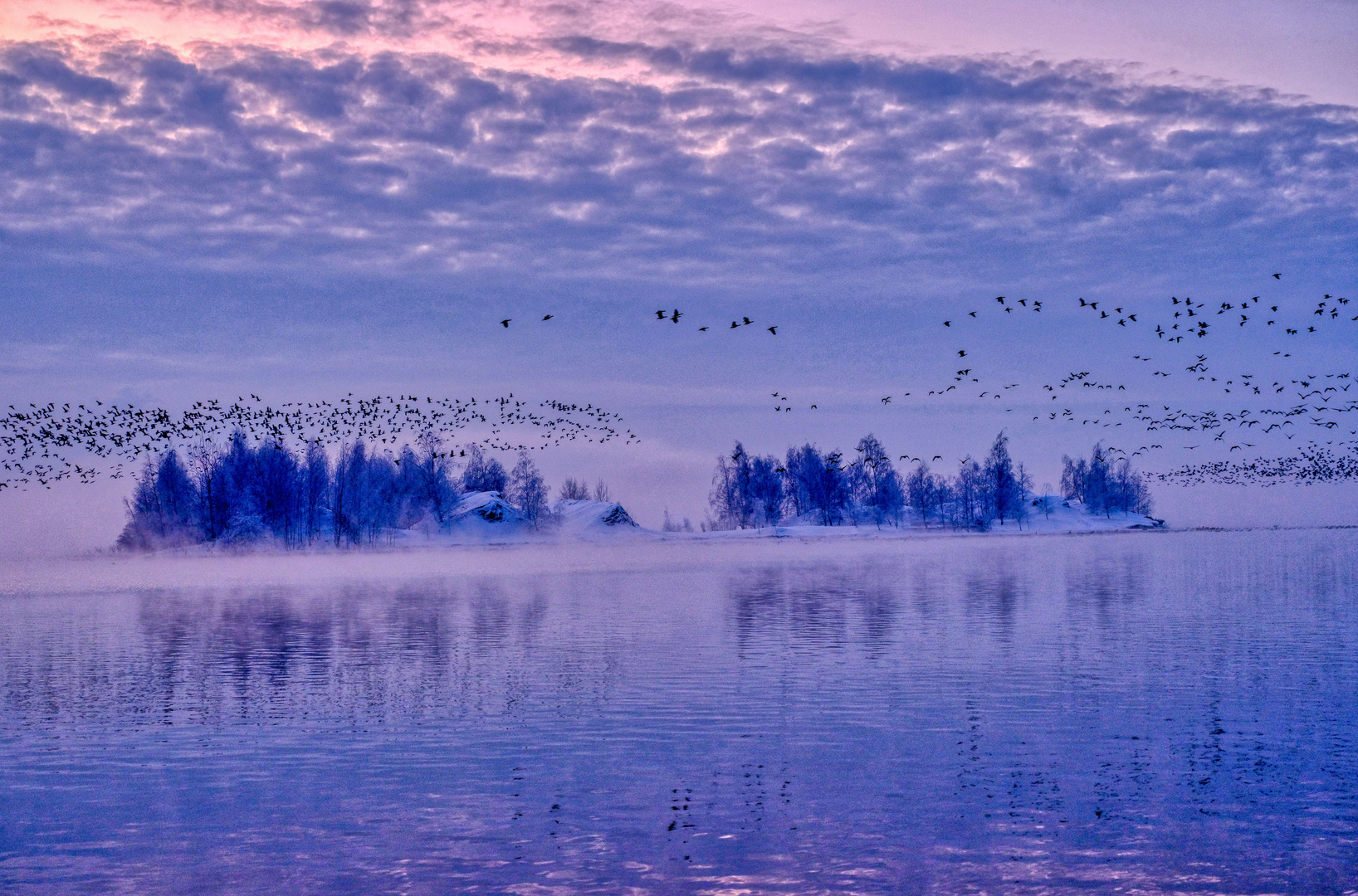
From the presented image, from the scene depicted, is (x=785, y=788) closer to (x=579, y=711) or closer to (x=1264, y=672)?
(x=579, y=711)

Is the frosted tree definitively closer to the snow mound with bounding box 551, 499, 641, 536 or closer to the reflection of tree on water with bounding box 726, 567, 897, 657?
the snow mound with bounding box 551, 499, 641, 536

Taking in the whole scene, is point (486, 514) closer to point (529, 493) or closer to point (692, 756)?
point (529, 493)

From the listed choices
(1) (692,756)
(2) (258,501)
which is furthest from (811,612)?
(2) (258,501)

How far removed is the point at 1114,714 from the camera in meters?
21.3

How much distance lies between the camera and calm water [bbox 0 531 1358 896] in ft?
43.0

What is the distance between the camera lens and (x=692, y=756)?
1838 centimetres

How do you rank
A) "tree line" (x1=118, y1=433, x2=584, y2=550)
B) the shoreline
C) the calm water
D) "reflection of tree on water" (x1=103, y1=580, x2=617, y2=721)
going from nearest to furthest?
1. the calm water
2. "reflection of tree on water" (x1=103, y1=580, x2=617, y2=721)
3. the shoreline
4. "tree line" (x1=118, y1=433, x2=584, y2=550)

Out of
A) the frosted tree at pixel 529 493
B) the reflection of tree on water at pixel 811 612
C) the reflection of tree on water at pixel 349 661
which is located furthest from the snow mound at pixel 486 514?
the reflection of tree on water at pixel 349 661

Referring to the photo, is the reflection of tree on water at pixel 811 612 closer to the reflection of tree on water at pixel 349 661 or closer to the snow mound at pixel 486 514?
the reflection of tree on water at pixel 349 661

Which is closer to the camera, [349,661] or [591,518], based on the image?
[349,661]

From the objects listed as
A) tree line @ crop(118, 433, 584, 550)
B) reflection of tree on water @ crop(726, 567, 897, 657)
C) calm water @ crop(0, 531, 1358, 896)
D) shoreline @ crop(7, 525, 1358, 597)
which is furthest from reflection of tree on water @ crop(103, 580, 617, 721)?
tree line @ crop(118, 433, 584, 550)

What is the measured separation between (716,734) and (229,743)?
28.7 ft

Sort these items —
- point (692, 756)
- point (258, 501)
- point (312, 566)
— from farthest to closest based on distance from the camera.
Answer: point (258, 501), point (312, 566), point (692, 756)

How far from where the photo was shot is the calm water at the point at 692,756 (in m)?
13.1
